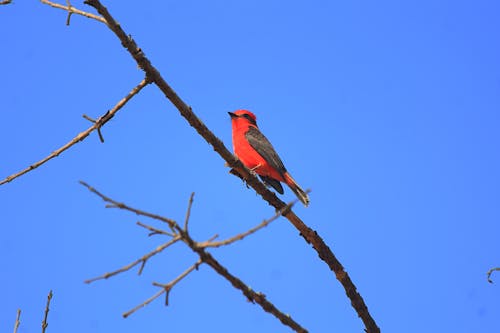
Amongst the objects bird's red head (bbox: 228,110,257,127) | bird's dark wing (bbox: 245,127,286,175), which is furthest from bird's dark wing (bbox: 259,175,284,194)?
bird's red head (bbox: 228,110,257,127)

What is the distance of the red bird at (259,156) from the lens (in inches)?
292

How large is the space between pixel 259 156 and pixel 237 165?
113 inches

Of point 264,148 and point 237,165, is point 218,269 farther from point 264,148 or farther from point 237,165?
point 264,148

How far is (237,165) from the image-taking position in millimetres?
4891

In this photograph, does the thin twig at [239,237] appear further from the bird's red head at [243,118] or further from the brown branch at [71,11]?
the bird's red head at [243,118]

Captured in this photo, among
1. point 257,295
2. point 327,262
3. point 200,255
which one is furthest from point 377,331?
point 200,255

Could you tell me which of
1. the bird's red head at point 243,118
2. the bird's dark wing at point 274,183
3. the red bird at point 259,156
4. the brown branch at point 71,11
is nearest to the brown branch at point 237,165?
the brown branch at point 71,11

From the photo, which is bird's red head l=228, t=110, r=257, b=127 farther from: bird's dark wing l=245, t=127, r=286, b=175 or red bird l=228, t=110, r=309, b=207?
bird's dark wing l=245, t=127, r=286, b=175

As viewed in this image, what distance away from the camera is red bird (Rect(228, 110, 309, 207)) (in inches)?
292

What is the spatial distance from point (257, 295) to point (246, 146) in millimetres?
5237

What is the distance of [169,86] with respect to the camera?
4285 millimetres

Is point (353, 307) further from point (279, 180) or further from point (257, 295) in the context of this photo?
point (279, 180)

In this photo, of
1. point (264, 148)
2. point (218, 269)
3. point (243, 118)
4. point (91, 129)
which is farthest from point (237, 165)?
point (243, 118)

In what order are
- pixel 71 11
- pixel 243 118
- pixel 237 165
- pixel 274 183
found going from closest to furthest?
pixel 71 11
pixel 237 165
pixel 274 183
pixel 243 118
